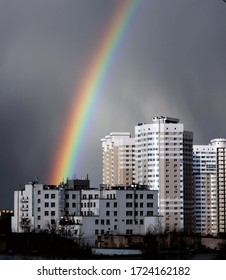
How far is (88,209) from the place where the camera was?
Answer: 12.7 m

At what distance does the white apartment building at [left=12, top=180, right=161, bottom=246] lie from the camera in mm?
12047

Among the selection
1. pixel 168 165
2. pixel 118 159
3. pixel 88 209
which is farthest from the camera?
pixel 118 159

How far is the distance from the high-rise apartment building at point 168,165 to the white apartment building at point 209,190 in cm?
174

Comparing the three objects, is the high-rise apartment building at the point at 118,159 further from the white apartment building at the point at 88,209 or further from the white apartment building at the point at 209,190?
the white apartment building at the point at 88,209

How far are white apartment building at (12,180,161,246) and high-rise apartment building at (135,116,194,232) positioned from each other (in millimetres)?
5923

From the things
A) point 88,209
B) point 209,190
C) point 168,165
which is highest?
point 168,165

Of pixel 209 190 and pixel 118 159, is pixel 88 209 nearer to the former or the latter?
pixel 118 159

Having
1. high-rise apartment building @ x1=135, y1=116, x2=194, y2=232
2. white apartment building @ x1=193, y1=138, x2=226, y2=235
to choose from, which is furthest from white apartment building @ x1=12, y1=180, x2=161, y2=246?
white apartment building @ x1=193, y1=138, x2=226, y2=235

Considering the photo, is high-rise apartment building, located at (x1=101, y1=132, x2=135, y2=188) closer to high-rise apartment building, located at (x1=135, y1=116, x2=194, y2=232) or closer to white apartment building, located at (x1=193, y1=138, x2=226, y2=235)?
high-rise apartment building, located at (x1=135, y1=116, x2=194, y2=232)

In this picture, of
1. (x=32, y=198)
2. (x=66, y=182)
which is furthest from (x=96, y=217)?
(x=66, y=182)

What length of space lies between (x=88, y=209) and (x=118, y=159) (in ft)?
25.7

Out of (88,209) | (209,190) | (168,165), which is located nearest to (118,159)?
(168,165)

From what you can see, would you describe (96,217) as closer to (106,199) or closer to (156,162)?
(106,199)

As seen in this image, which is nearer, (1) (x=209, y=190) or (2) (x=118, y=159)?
(2) (x=118, y=159)
